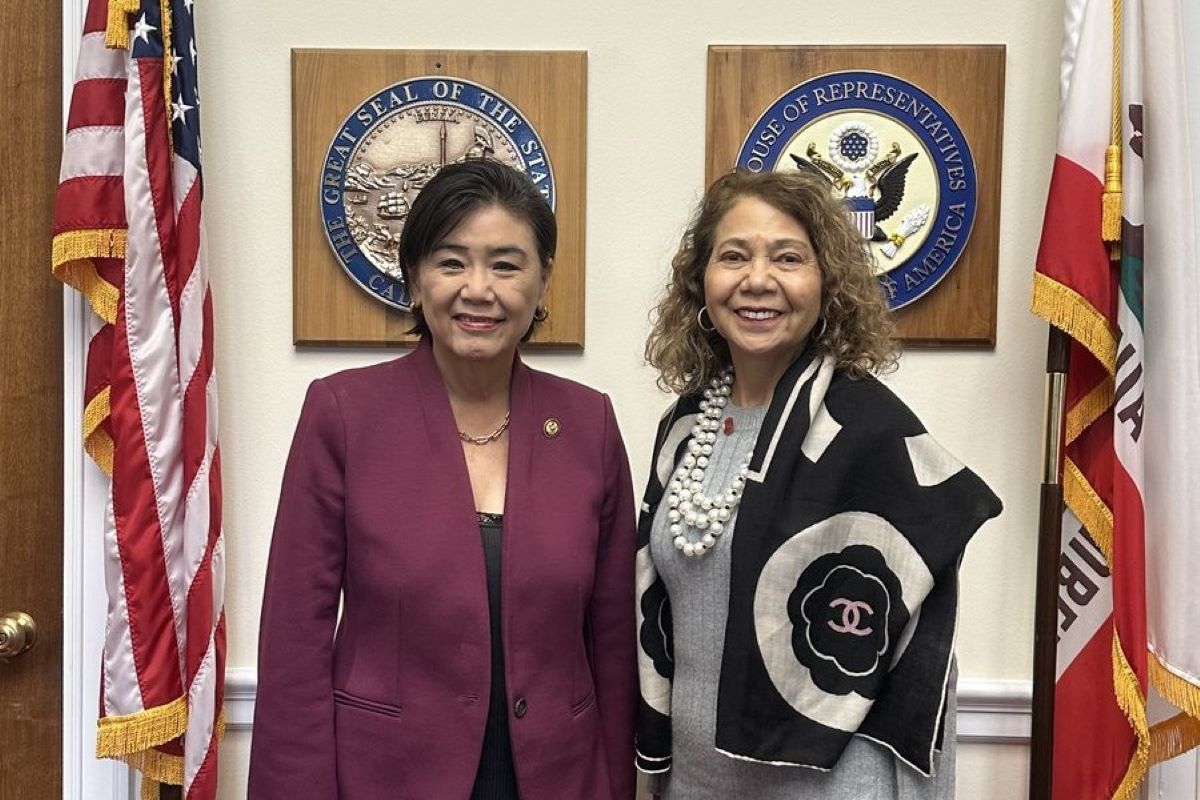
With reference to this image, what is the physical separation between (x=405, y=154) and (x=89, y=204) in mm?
545

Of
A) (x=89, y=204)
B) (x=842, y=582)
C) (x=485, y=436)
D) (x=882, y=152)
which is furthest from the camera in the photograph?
(x=882, y=152)

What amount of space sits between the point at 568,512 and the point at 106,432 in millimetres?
939

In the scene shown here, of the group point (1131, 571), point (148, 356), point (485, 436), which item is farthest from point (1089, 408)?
point (148, 356)

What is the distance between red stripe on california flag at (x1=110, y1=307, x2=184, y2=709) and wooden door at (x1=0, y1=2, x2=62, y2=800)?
0.26 meters

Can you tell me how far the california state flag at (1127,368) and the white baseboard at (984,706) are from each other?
16cm

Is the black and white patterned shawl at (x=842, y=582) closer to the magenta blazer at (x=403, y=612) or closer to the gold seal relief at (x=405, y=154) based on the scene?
the magenta blazer at (x=403, y=612)

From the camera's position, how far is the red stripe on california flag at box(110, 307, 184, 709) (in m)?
1.61

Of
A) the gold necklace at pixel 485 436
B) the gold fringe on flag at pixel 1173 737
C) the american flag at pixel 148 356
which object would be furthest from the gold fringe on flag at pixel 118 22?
the gold fringe on flag at pixel 1173 737

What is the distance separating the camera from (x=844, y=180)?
176 cm

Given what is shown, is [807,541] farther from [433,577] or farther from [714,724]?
[433,577]

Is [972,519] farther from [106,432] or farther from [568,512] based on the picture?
[106,432]

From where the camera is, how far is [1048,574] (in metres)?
1.67

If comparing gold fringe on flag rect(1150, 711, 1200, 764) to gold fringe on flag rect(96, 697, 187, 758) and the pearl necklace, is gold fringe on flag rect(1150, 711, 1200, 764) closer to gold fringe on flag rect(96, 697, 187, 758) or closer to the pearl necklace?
the pearl necklace

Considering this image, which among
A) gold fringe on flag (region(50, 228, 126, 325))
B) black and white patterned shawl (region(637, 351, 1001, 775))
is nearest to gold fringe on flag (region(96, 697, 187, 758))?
gold fringe on flag (region(50, 228, 126, 325))
